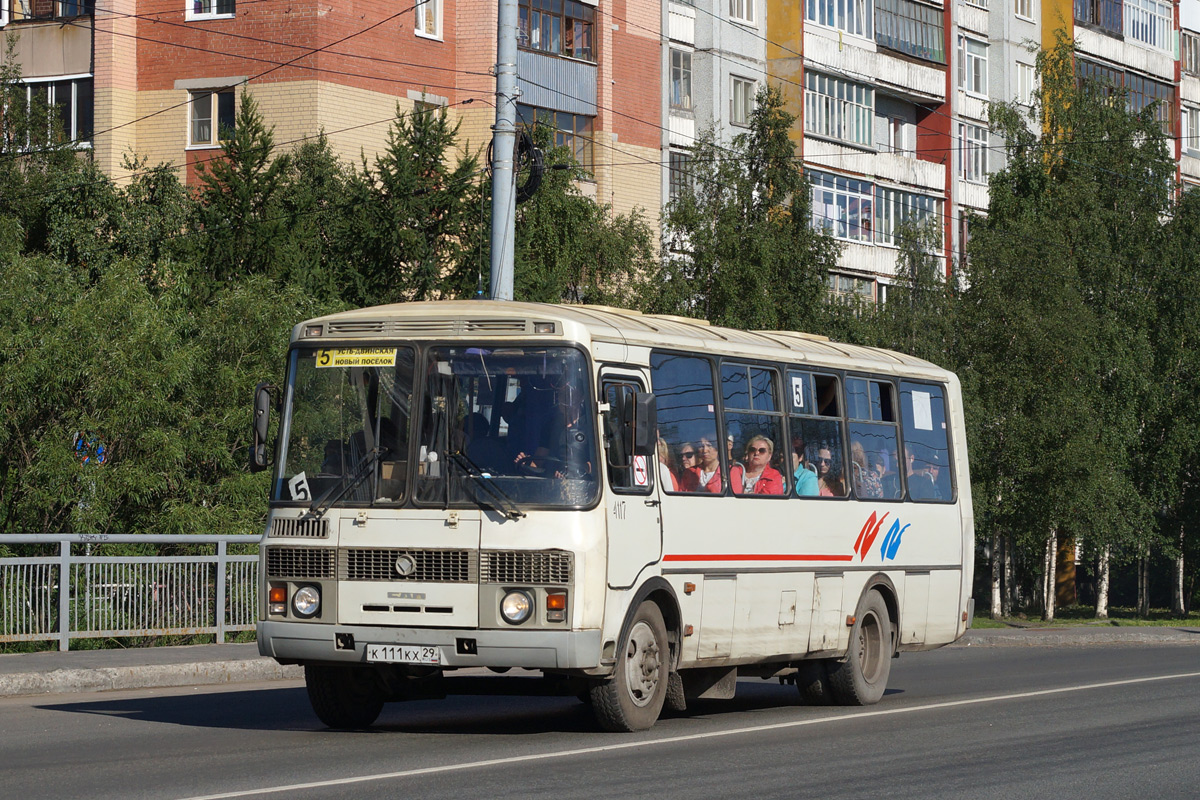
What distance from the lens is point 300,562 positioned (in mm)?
12117

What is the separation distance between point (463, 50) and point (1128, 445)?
21.5 metres

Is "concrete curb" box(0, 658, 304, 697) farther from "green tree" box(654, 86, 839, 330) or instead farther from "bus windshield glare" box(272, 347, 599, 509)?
"green tree" box(654, 86, 839, 330)

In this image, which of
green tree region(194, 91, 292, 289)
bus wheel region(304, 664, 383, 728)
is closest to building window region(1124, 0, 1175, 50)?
green tree region(194, 91, 292, 289)

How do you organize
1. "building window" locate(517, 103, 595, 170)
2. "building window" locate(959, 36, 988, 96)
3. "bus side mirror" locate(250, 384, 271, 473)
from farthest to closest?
"building window" locate(959, 36, 988, 96) < "building window" locate(517, 103, 595, 170) < "bus side mirror" locate(250, 384, 271, 473)

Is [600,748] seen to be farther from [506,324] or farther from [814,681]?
[814,681]

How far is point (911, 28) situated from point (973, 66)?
16.7 ft

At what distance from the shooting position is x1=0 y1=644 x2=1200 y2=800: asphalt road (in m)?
9.57

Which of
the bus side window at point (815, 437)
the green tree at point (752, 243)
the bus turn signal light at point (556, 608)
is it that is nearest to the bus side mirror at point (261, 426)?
the bus turn signal light at point (556, 608)

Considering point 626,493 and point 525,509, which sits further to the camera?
point 626,493

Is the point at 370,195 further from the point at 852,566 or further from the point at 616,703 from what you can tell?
the point at 616,703

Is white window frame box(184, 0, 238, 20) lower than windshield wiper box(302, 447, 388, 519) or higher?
higher

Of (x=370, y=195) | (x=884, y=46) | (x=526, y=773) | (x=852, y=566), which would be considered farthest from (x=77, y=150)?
(x=526, y=773)

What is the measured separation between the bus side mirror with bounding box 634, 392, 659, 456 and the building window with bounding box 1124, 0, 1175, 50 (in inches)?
2332

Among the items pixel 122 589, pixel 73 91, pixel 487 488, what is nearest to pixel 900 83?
pixel 73 91
